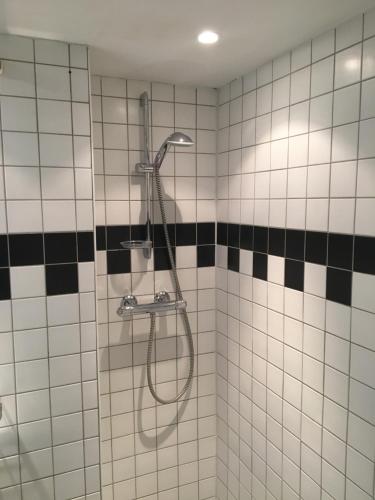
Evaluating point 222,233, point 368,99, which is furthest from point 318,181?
point 222,233

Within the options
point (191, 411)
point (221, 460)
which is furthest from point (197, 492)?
point (191, 411)

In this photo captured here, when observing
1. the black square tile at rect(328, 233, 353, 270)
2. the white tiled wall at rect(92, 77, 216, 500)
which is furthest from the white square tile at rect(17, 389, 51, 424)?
the black square tile at rect(328, 233, 353, 270)

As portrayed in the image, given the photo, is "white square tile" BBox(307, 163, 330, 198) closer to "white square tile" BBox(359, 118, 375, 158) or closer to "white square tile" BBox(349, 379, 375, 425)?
"white square tile" BBox(359, 118, 375, 158)

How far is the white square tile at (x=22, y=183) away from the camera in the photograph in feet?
4.83

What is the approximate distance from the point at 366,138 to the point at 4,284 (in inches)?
57.9

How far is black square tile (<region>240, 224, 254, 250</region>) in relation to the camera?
1883mm

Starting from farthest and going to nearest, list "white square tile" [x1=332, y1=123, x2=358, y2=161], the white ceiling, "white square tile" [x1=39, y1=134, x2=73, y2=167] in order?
"white square tile" [x1=39, y1=134, x2=73, y2=167], "white square tile" [x1=332, y1=123, x2=358, y2=161], the white ceiling

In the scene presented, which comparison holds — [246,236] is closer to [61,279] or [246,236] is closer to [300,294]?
[300,294]

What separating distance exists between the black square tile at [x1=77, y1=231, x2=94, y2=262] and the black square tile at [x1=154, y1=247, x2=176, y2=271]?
0.51 meters

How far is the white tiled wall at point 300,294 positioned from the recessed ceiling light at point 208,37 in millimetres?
345

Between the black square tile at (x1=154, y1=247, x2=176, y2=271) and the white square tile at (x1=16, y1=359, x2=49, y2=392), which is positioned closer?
the white square tile at (x1=16, y1=359, x2=49, y2=392)

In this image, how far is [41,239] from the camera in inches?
60.7

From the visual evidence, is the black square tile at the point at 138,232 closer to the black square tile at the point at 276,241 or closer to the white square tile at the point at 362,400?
the black square tile at the point at 276,241

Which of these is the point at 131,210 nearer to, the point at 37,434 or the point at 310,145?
the point at 310,145
